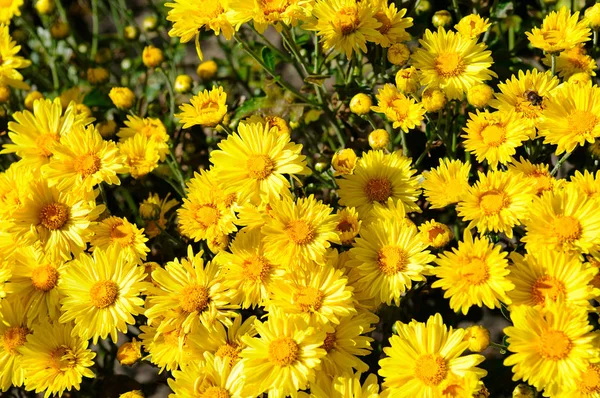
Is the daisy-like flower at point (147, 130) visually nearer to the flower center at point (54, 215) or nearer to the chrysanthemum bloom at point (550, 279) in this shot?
the flower center at point (54, 215)

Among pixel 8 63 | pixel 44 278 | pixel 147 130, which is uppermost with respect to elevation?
pixel 8 63

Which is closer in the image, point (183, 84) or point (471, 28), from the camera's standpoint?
point (471, 28)

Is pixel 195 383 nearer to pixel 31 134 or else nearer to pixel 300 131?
pixel 31 134

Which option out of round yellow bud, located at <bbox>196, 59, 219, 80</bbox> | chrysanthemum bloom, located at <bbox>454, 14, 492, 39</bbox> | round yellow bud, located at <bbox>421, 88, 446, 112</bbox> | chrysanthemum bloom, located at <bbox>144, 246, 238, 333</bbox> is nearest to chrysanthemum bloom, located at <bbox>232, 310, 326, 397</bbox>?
chrysanthemum bloom, located at <bbox>144, 246, 238, 333</bbox>

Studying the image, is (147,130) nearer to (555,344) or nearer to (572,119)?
(572,119)

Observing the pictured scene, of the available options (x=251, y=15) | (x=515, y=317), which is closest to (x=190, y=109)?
(x=251, y=15)

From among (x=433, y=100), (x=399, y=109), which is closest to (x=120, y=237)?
(x=399, y=109)
